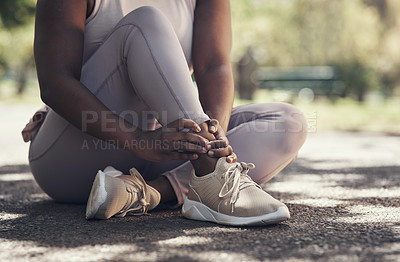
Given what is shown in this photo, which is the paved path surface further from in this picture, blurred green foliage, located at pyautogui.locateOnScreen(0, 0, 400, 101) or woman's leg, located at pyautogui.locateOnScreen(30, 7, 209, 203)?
blurred green foliage, located at pyautogui.locateOnScreen(0, 0, 400, 101)

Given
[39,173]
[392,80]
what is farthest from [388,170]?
[392,80]

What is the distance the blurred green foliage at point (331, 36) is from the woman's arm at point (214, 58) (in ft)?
42.4

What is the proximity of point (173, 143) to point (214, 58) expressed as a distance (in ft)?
1.95

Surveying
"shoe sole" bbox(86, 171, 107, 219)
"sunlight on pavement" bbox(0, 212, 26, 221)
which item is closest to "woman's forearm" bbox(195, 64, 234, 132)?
"shoe sole" bbox(86, 171, 107, 219)

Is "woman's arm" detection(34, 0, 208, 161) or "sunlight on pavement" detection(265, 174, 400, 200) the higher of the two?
"woman's arm" detection(34, 0, 208, 161)

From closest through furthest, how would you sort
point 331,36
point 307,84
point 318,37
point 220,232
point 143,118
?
1. point 220,232
2. point 143,118
3. point 307,84
4. point 331,36
5. point 318,37

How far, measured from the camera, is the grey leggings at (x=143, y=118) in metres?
1.76

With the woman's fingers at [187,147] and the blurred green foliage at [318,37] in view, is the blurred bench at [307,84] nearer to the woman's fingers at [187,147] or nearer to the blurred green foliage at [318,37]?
the blurred green foliage at [318,37]

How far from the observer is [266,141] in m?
2.08

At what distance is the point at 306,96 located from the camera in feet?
49.9

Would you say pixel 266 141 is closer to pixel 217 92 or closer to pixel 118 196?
pixel 217 92

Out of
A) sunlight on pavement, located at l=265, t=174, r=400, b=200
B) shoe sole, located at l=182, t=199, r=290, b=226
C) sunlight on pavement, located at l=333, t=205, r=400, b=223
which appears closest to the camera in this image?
shoe sole, located at l=182, t=199, r=290, b=226

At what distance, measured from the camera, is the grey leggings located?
176 centimetres


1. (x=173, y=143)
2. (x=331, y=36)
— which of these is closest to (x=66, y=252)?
(x=173, y=143)
